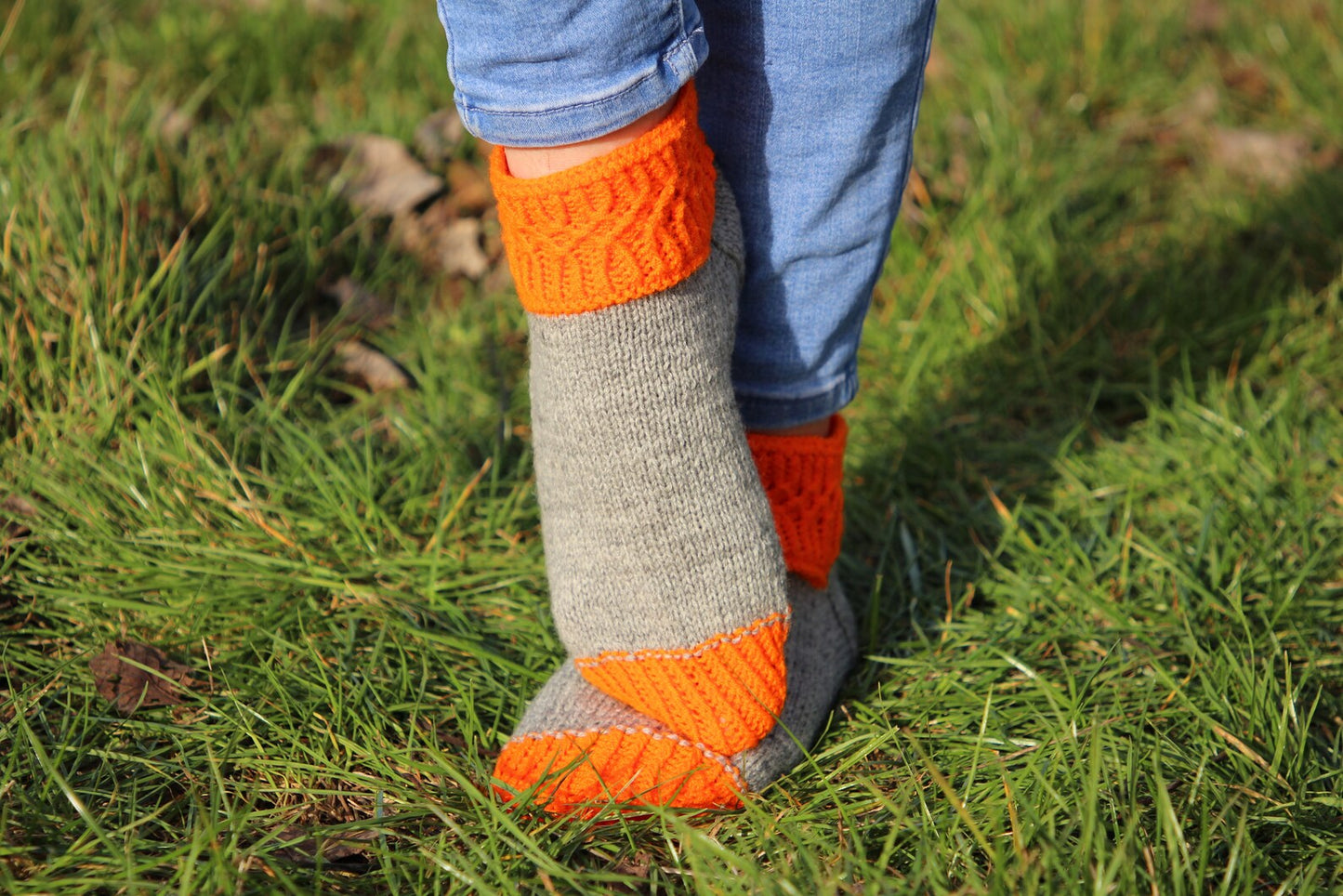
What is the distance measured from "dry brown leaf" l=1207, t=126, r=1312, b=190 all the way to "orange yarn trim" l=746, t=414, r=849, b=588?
1.35 meters

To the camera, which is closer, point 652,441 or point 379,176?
point 652,441

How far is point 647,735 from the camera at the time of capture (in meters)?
1.01

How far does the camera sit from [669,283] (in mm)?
875

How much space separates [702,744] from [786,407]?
346 millimetres

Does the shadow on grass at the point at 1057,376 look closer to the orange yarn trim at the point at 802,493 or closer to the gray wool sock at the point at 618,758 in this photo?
the orange yarn trim at the point at 802,493

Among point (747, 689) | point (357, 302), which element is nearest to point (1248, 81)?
point (357, 302)

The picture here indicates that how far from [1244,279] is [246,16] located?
1.86m

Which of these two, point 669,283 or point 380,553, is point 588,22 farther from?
point 380,553

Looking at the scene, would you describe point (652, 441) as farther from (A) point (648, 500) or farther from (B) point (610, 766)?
(B) point (610, 766)

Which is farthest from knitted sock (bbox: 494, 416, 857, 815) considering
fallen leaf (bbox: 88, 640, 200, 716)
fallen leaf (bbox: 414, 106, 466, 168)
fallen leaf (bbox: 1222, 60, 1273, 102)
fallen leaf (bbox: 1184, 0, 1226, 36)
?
fallen leaf (bbox: 1184, 0, 1226, 36)

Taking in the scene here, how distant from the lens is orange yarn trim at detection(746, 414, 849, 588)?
1.14m

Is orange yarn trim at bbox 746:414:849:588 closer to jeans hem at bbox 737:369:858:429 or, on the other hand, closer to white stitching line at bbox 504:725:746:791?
jeans hem at bbox 737:369:858:429

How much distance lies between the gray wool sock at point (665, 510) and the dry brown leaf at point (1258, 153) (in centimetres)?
151

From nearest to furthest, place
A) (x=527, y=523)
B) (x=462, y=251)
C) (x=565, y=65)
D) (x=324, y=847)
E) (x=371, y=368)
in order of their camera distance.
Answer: (x=565, y=65) < (x=324, y=847) < (x=527, y=523) < (x=371, y=368) < (x=462, y=251)
